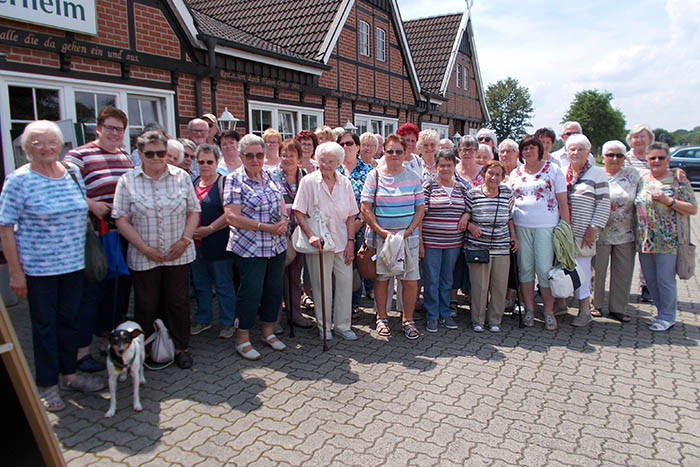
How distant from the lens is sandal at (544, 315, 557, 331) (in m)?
4.88

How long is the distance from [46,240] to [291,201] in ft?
7.17

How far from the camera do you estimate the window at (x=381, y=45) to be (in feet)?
47.7

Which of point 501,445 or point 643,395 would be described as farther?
point 643,395

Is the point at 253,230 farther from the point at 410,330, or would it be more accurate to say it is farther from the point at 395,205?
the point at 410,330

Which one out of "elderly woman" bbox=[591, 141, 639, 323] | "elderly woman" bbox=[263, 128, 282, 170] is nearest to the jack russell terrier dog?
"elderly woman" bbox=[263, 128, 282, 170]

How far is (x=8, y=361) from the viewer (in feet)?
6.55

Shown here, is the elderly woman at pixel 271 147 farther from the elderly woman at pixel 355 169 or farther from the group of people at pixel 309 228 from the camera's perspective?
the elderly woman at pixel 355 169

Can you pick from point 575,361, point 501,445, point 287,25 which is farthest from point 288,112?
point 501,445

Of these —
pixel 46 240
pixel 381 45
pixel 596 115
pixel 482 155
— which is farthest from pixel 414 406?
pixel 596 115

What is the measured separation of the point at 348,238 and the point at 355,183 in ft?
2.97

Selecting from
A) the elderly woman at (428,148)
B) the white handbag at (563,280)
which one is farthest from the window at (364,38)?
the white handbag at (563,280)

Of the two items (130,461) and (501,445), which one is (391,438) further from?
(130,461)

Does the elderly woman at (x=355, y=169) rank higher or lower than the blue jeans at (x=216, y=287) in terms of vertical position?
higher

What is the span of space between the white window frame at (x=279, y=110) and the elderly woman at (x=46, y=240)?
623 centimetres
